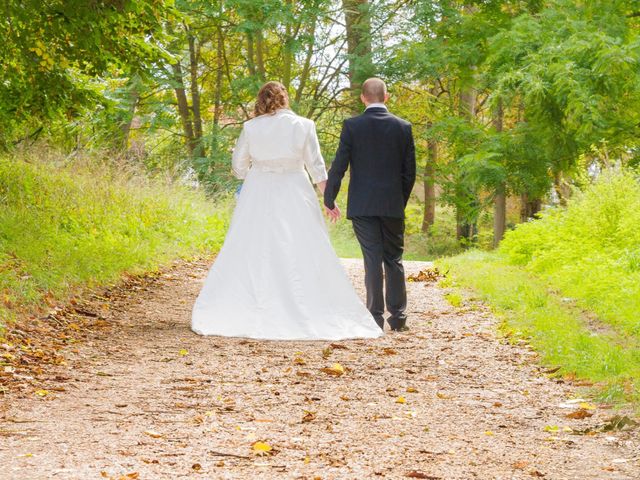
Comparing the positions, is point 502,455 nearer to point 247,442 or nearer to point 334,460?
point 334,460

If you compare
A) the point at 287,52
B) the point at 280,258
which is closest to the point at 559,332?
the point at 280,258

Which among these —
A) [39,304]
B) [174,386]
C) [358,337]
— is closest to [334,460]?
[174,386]

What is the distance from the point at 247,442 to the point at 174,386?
1.50 metres

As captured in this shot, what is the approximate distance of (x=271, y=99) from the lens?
8344mm

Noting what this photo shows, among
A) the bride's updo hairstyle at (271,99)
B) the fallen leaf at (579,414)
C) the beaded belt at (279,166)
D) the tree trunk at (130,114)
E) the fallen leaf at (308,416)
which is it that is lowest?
the fallen leaf at (579,414)

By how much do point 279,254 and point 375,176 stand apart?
1161 mm

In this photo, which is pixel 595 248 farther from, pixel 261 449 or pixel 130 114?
pixel 130 114

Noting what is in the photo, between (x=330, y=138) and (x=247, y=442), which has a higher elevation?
(x=330, y=138)

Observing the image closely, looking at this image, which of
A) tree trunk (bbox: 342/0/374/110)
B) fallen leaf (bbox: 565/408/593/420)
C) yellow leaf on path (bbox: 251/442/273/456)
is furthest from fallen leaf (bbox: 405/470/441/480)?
tree trunk (bbox: 342/0/374/110)

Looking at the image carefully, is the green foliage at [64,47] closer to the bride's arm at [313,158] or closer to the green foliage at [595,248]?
the bride's arm at [313,158]

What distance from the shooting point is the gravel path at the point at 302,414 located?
13.8 ft

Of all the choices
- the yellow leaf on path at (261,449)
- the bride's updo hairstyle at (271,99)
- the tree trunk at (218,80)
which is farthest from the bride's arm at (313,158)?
the tree trunk at (218,80)

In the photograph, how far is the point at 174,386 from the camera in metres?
5.98

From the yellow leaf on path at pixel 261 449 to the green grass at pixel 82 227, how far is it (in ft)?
13.0
